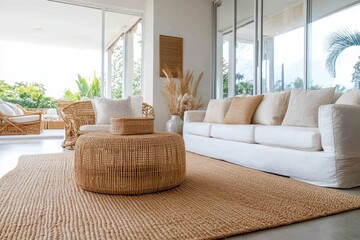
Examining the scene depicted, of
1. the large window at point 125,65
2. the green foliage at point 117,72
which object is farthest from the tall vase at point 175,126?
the green foliage at point 117,72

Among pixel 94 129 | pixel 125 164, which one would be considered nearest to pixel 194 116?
pixel 94 129

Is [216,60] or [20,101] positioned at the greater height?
[216,60]

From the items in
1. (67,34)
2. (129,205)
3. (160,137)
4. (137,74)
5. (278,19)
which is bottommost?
(129,205)

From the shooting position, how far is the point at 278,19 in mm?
4441

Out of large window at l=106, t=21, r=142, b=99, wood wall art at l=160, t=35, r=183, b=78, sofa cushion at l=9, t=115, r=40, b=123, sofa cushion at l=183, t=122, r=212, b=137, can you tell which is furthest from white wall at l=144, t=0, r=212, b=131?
sofa cushion at l=9, t=115, r=40, b=123

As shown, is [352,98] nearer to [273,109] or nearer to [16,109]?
[273,109]

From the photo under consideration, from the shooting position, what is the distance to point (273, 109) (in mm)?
3205

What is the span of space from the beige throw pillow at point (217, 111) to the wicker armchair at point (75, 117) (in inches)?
72.1

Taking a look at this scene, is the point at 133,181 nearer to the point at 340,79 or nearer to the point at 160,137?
the point at 160,137

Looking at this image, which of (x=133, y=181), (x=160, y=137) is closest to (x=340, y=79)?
(x=160, y=137)

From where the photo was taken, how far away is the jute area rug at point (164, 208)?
123cm

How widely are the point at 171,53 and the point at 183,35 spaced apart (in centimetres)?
51

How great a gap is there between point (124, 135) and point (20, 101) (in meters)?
6.69

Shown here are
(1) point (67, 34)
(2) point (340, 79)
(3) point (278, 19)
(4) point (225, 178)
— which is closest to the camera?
(4) point (225, 178)
